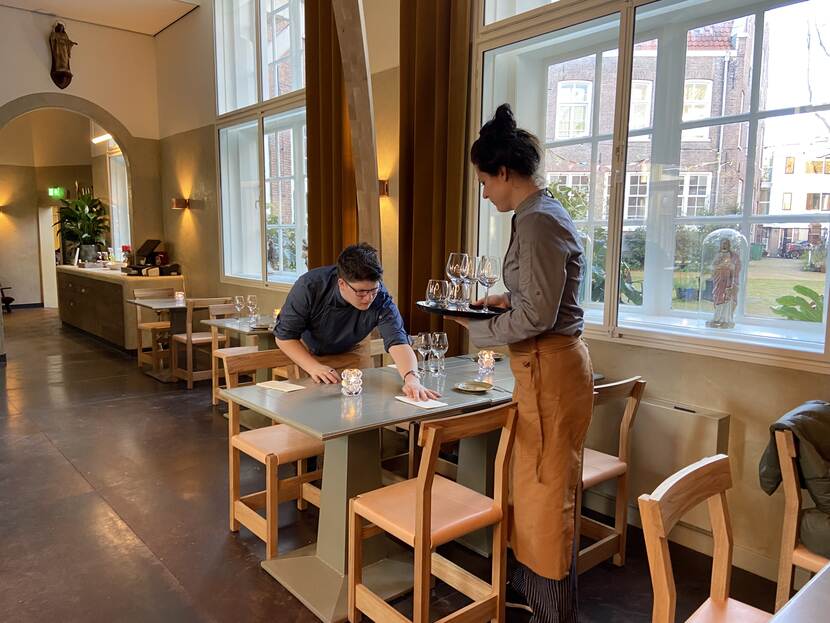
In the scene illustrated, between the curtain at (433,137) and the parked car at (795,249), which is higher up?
the curtain at (433,137)

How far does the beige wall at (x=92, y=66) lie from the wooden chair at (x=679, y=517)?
8299mm

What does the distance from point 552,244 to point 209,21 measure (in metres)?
6.56

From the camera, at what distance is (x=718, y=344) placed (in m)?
2.87

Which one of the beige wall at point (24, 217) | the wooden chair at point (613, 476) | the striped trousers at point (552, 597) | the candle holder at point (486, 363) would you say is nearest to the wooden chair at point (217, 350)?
the candle holder at point (486, 363)

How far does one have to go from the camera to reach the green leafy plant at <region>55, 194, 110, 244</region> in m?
10.9

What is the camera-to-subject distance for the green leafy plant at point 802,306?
2.79m

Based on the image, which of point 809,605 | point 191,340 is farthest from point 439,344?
point 191,340

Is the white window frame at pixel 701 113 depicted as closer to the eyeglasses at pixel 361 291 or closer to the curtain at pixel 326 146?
the eyeglasses at pixel 361 291

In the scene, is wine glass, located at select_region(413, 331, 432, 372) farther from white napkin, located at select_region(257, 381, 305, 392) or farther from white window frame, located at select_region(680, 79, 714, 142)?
white window frame, located at select_region(680, 79, 714, 142)

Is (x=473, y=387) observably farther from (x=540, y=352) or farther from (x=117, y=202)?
(x=117, y=202)

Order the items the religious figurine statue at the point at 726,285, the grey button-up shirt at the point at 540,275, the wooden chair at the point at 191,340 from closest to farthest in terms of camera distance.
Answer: the grey button-up shirt at the point at 540,275
the religious figurine statue at the point at 726,285
the wooden chair at the point at 191,340

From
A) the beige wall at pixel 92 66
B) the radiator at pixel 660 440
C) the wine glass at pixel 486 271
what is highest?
the beige wall at pixel 92 66

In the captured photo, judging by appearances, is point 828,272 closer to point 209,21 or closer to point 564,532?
point 564,532

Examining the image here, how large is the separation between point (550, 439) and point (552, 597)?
1.90 feet
